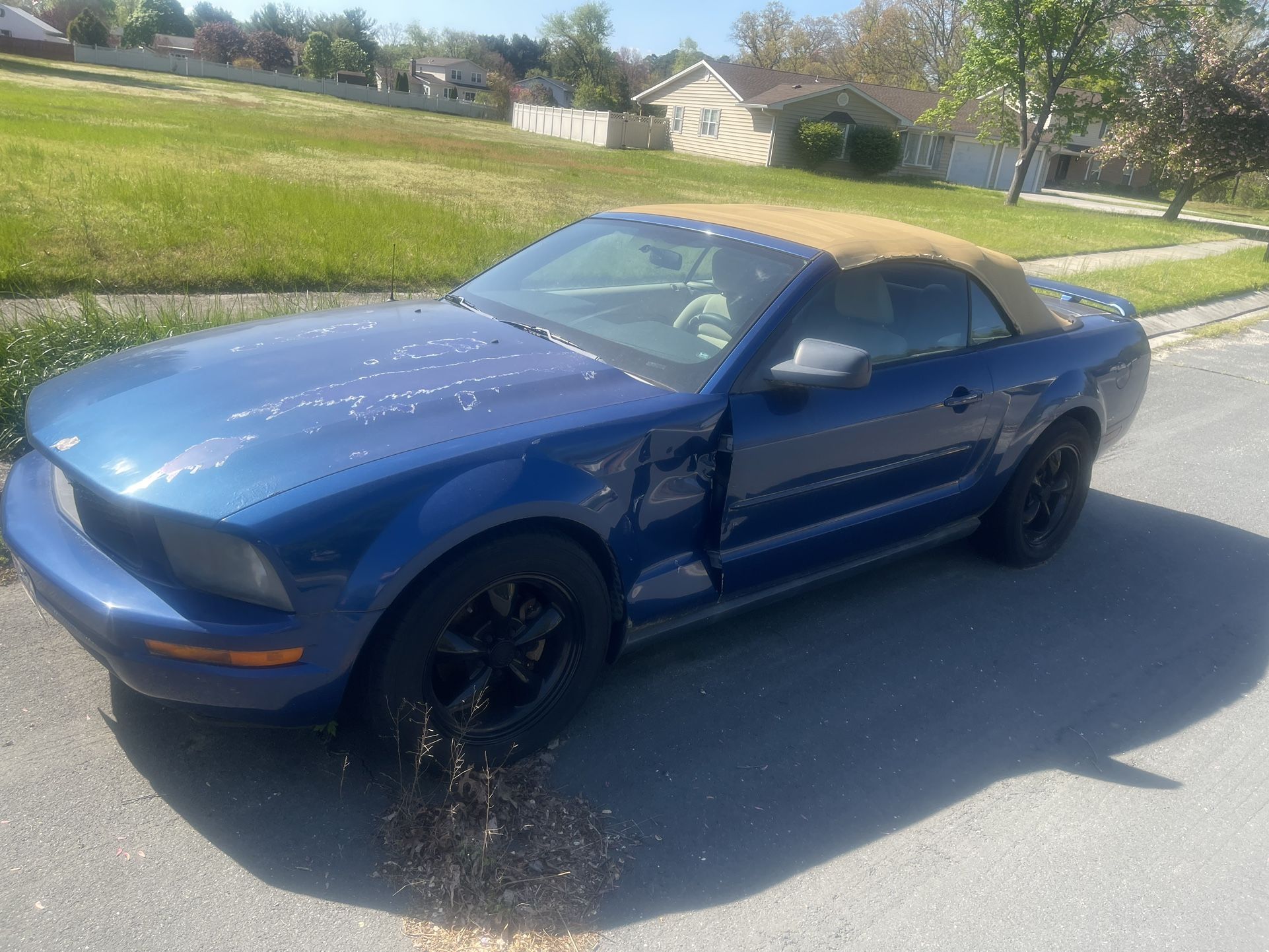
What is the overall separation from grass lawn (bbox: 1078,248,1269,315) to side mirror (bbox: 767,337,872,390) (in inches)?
394

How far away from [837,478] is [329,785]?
1994 millimetres

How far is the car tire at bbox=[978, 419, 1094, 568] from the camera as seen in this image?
440 cm

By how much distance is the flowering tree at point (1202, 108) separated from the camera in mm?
28484

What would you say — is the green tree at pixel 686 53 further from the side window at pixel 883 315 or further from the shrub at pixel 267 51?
the side window at pixel 883 315

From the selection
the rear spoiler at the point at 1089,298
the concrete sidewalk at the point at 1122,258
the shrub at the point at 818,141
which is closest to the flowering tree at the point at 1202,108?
the concrete sidewalk at the point at 1122,258

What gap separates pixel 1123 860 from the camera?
2.77 m

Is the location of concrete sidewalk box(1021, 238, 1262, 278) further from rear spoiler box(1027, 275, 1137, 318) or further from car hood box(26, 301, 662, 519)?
car hood box(26, 301, 662, 519)

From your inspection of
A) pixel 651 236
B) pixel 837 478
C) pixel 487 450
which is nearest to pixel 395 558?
pixel 487 450

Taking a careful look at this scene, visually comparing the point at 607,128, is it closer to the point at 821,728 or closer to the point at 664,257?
the point at 664,257

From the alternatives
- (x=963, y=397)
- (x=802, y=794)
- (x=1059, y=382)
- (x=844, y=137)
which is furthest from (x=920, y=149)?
(x=802, y=794)

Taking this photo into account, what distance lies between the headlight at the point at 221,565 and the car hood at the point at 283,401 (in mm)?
67

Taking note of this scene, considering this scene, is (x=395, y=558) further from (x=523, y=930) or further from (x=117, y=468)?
(x=523, y=930)

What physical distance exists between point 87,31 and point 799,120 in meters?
57.4

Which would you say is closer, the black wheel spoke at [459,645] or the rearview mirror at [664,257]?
the black wheel spoke at [459,645]
